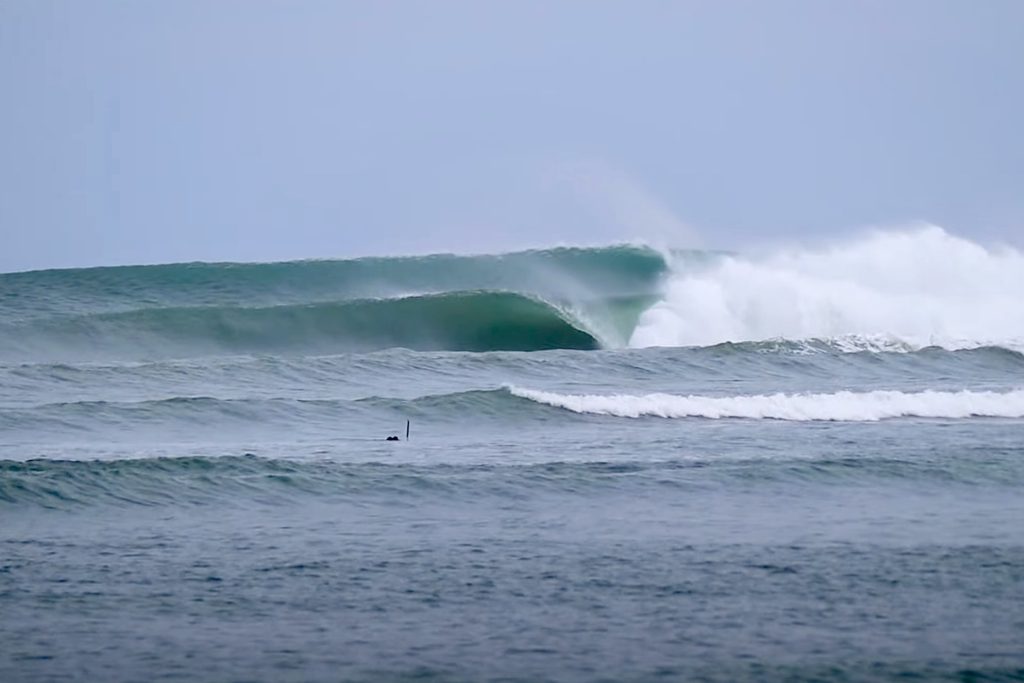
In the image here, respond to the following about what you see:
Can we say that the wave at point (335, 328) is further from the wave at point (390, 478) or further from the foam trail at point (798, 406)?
the wave at point (390, 478)

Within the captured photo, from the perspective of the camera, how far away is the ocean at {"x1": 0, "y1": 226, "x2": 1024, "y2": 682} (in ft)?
19.4

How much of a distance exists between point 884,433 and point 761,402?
229cm

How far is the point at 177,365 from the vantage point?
1803cm

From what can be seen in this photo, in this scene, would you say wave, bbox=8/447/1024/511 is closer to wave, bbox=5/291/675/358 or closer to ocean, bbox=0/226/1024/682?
ocean, bbox=0/226/1024/682

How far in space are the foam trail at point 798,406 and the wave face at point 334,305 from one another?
8.50 m

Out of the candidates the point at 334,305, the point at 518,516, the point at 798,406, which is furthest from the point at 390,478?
the point at 334,305

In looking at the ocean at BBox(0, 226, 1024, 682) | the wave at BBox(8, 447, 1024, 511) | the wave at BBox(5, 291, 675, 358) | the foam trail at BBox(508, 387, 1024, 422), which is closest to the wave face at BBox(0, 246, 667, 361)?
the wave at BBox(5, 291, 675, 358)

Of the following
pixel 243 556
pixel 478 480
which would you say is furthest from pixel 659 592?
pixel 478 480

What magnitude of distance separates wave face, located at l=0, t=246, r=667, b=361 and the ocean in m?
1.69

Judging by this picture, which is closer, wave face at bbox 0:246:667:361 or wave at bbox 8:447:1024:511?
wave at bbox 8:447:1024:511

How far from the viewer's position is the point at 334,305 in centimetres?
2488

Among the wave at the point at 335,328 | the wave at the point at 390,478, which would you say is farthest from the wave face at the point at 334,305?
the wave at the point at 390,478

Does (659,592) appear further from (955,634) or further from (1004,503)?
(1004,503)

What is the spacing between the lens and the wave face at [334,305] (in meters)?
22.6
